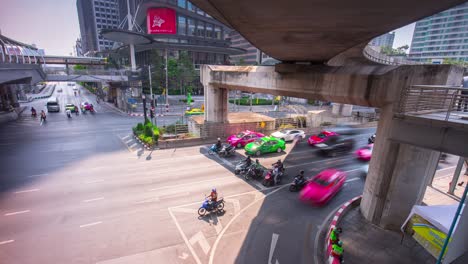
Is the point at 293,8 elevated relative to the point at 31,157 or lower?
elevated

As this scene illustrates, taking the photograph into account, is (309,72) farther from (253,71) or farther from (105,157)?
(105,157)

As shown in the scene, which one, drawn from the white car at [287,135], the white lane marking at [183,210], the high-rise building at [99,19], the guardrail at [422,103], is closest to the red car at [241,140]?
the white car at [287,135]

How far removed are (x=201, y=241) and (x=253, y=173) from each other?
21.4 feet

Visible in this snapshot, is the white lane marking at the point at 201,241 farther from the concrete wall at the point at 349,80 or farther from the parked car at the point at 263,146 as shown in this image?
the parked car at the point at 263,146

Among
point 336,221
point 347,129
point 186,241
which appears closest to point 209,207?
point 186,241

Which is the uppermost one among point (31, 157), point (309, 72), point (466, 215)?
point (309, 72)

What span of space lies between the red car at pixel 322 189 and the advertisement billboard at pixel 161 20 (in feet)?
183

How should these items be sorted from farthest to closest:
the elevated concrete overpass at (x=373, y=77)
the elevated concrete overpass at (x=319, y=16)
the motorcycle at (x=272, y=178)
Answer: the motorcycle at (x=272, y=178) < the elevated concrete overpass at (x=373, y=77) < the elevated concrete overpass at (x=319, y=16)

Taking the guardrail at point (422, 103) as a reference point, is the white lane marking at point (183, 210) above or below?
below

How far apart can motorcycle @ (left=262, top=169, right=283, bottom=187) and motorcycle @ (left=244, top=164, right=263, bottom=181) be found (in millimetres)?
616

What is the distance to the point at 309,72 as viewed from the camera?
46.4ft

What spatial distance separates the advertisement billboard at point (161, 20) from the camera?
56.2 m

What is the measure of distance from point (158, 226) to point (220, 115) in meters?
15.3

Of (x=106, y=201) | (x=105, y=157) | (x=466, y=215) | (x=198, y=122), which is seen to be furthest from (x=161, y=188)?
(x=466, y=215)
